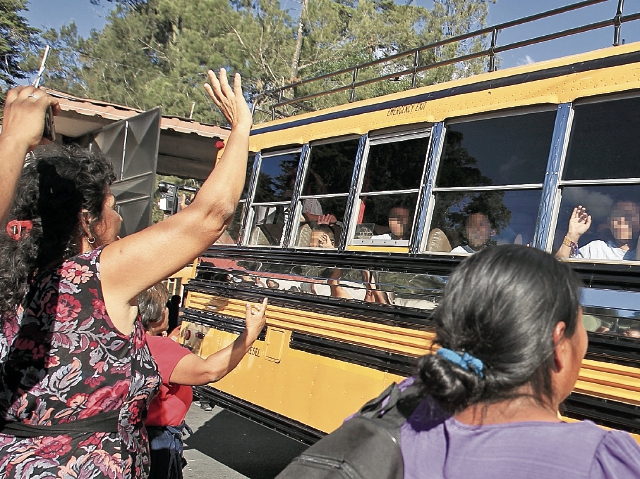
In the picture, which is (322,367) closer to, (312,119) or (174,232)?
(312,119)

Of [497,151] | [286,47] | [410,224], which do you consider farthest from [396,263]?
[286,47]

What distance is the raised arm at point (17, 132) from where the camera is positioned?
1.36 meters

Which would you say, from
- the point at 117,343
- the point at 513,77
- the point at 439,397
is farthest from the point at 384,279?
the point at 439,397

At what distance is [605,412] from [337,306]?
5.67 feet

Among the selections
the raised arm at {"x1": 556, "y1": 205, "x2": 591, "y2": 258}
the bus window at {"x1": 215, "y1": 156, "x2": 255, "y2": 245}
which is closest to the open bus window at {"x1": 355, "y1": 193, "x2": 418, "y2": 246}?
the raised arm at {"x1": 556, "y1": 205, "x2": 591, "y2": 258}

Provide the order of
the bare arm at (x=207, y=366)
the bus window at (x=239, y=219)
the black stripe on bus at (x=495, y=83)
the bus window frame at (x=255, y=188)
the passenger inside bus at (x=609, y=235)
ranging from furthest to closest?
the bus window at (x=239, y=219)
the bus window frame at (x=255, y=188)
the black stripe on bus at (x=495, y=83)
the passenger inside bus at (x=609, y=235)
the bare arm at (x=207, y=366)

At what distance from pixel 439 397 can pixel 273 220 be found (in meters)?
3.94

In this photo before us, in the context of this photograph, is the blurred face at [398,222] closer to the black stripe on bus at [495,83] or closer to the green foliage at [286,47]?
the black stripe on bus at [495,83]

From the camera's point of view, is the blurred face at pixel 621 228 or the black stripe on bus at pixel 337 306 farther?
the black stripe on bus at pixel 337 306

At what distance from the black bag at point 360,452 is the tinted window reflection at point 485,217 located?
2292mm

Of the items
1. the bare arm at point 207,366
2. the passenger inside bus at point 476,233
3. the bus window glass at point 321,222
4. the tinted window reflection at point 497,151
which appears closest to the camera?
the bare arm at point 207,366

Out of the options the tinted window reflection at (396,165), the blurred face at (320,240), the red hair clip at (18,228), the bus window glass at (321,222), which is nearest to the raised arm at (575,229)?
the tinted window reflection at (396,165)

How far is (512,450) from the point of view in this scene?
1.03 m

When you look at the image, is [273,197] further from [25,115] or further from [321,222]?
[25,115]
